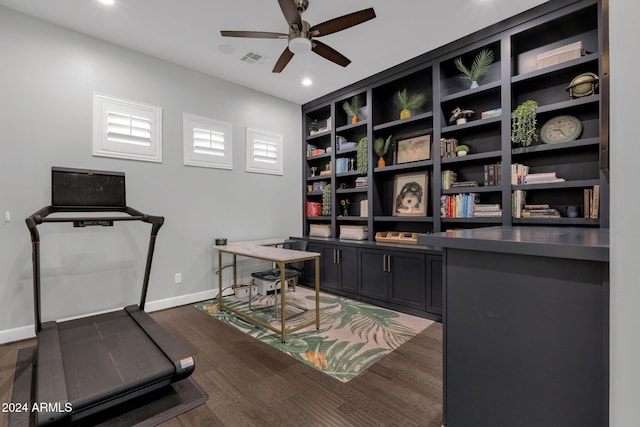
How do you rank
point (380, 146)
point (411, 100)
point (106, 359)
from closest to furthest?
point (106, 359) → point (411, 100) → point (380, 146)

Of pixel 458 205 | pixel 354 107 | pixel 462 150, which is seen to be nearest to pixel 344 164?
pixel 354 107

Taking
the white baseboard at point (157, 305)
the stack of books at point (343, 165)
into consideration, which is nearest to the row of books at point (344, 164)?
the stack of books at point (343, 165)

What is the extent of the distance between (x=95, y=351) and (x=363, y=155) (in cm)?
384

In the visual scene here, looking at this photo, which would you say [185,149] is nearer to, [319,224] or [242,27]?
[242,27]

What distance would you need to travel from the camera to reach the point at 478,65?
3371mm

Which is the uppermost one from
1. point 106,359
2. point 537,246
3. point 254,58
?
point 254,58

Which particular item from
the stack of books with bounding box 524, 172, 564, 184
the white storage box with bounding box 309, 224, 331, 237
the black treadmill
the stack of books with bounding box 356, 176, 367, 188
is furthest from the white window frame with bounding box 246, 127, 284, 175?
the stack of books with bounding box 524, 172, 564, 184

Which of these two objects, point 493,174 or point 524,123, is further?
point 493,174

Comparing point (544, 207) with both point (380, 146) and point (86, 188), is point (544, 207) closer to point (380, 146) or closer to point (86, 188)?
point (380, 146)

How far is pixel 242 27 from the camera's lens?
319cm

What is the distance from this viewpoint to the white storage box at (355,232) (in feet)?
14.8

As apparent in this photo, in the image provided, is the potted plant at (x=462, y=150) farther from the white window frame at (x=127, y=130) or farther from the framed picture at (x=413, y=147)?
the white window frame at (x=127, y=130)

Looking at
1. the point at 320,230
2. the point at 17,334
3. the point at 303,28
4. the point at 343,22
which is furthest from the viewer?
the point at 320,230

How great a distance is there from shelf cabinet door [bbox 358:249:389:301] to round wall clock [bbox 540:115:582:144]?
7.11ft
